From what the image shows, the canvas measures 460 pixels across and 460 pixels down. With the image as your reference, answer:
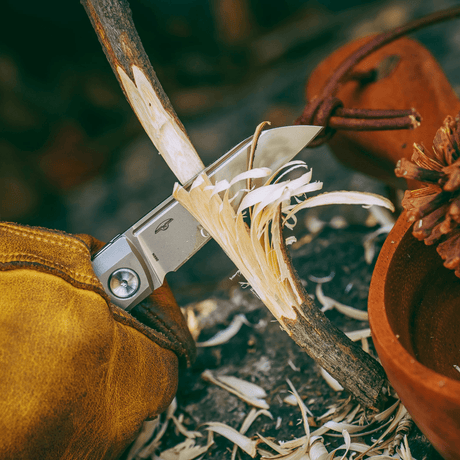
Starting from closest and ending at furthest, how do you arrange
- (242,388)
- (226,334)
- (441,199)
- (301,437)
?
(441,199) < (301,437) < (242,388) < (226,334)

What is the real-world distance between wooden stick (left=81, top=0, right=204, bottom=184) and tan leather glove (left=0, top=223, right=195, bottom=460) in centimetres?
22

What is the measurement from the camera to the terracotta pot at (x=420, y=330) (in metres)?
0.47

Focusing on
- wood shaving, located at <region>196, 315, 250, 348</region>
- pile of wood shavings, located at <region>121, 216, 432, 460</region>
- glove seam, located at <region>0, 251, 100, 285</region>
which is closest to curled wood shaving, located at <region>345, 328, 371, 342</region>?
pile of wood shavings, located at <region>121, 216, 432, 460</region>

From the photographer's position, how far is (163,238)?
2.29 feet

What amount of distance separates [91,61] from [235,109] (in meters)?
0.77

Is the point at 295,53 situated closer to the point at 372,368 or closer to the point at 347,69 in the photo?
the point at 347,69

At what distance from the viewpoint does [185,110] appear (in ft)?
7.32

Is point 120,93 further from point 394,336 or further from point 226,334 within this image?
point 394,336

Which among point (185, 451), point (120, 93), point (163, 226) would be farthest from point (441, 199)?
point (120, 93)

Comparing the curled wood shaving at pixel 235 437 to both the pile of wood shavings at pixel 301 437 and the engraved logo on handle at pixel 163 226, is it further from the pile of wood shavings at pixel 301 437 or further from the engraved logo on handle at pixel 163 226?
the engraved logo on handle at pixel 163 226

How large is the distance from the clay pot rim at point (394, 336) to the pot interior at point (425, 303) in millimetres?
11

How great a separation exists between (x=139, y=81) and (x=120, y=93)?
5.35 ft

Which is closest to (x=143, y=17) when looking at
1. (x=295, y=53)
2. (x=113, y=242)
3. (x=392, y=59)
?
(x=295, y=53)

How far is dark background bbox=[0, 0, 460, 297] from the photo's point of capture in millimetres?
1926
